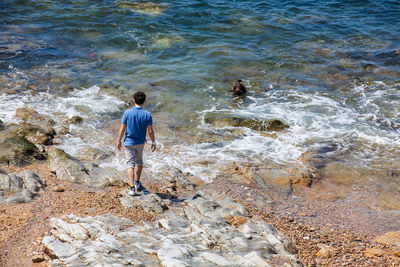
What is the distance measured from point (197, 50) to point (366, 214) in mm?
12919

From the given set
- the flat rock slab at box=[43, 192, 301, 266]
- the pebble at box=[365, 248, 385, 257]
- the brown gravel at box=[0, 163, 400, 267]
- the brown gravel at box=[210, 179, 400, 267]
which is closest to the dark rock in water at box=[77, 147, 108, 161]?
the brown gravel at box=[0, 163, 400, 267]

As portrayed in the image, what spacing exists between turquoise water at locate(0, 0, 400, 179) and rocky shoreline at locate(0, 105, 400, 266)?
1.60 metres

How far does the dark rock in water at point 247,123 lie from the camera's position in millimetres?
11625

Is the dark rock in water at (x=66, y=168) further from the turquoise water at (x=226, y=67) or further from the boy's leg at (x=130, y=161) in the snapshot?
the turquoise water at (x=226, y=67)

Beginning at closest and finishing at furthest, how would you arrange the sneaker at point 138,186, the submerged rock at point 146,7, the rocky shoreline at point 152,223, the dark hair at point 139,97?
1. the rocky shoreline at point 152,223
2. the dark hair at point 139,97
3. the sneaker at point 138,186
4. the submerged rock at point 146,7

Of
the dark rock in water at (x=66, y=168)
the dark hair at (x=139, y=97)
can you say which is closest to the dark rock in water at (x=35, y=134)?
the dark rock in water at (x=66, y=168)

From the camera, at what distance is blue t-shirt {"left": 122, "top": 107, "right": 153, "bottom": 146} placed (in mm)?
7188

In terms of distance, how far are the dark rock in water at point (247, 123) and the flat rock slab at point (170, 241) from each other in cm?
521

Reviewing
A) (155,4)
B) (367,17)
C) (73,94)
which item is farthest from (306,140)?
(155,4)

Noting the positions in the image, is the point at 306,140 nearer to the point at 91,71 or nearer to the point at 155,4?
the point at 91,71

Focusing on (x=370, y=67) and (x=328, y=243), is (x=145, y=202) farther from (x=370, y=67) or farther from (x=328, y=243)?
(x=370, y=67)

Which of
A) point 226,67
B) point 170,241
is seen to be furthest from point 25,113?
point 226,67

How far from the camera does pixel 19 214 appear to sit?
6.19 meters

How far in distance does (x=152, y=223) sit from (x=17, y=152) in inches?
167
